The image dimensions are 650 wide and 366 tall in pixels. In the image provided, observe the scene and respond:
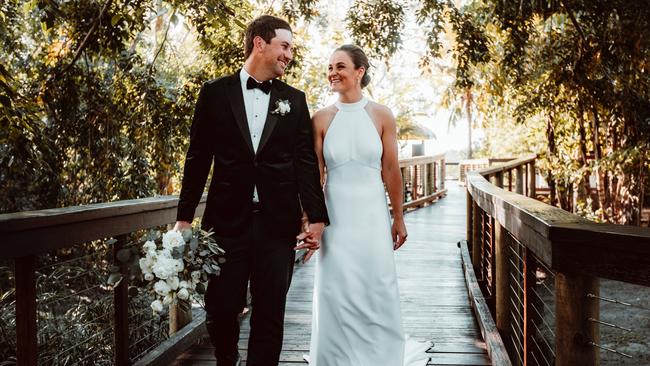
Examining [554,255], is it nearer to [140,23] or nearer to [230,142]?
[230,142]

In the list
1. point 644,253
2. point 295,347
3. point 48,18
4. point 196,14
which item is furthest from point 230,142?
point 196,14

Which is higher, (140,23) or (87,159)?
(140,23)

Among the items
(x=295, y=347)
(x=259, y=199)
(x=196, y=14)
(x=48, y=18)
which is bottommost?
(x=295, y=347)

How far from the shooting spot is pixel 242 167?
2619mm

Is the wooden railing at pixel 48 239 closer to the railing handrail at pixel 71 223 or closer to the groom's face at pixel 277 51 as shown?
the railing handrail at pixel 71 223

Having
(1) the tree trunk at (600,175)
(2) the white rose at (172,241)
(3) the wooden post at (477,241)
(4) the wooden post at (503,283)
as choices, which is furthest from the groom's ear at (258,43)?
(1) the tree trunk at (600,175)

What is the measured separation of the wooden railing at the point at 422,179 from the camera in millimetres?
14438

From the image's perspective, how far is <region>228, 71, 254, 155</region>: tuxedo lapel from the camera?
2.62m

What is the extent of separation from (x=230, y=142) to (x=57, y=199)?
4802 millimetres

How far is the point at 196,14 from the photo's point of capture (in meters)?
6.78

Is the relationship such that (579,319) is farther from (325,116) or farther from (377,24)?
(377,24)

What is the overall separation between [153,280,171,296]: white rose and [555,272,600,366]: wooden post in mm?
1316

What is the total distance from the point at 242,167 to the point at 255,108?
0.27 m

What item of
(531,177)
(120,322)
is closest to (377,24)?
(120,322)
